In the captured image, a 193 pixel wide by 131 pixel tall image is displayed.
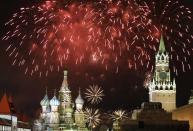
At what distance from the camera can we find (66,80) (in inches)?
4567

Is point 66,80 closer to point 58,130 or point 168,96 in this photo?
point 58,130

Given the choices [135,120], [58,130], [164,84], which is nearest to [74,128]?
[58,130]

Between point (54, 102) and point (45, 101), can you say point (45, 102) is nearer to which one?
point (45, 101)

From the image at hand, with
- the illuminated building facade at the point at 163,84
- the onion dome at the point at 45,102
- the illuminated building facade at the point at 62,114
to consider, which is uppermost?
the illuminated building facade at the point at 163,84

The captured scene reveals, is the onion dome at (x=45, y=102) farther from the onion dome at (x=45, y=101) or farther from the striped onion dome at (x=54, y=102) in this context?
the striped onion dome at (x=54, y=102)

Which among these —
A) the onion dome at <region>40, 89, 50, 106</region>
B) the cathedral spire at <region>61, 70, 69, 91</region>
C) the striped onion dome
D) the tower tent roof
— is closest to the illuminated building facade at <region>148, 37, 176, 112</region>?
the cathedral spire at <region>61, 70, 69, 91</region>

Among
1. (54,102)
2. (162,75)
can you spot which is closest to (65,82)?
(54,102)

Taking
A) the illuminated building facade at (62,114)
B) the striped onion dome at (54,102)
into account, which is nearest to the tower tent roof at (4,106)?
the illuminated building facade at (62,114)

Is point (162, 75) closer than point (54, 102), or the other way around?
point (54, 102)

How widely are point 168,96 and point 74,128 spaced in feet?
76.7

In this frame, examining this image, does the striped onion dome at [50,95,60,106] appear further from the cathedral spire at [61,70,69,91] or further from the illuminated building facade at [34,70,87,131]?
the cathedral spire at [61,70,69,91]

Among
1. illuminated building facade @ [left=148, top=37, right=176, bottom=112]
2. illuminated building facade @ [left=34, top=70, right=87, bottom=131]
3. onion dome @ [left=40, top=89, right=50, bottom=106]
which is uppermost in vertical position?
illuminated building facade @ [left=148, top=37, right=176, bottom=112]

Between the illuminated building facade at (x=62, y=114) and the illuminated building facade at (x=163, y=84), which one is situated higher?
the illuminated building facade at (x=163, y=84)

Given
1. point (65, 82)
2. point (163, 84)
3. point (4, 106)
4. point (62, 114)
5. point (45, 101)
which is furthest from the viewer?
point (163, 84)
